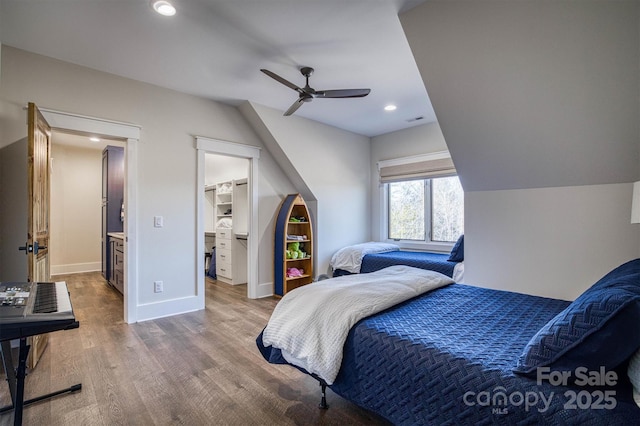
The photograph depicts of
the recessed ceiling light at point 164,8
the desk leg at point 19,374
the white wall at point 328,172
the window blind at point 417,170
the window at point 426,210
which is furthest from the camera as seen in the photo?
the window at point 426,210

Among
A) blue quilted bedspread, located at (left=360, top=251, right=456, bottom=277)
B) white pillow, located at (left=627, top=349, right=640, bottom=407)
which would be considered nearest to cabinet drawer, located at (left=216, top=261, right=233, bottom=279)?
blue quilted bedspread, located at (left=360, top=251, right=456, bottom=277)

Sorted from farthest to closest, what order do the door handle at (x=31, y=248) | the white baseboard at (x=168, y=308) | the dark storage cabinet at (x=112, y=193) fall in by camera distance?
the dark storage cabinet at (x=112, y=193) < the white baseboard at (x=168, y=308) < the door handle at (x=31, y=248)

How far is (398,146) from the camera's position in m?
5.25

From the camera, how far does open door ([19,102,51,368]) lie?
2.32 m

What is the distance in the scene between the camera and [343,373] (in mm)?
1582

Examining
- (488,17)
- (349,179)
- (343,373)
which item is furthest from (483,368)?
(349,179)

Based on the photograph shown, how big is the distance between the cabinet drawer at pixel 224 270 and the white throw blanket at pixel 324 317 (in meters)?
3.49

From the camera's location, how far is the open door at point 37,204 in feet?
7.63

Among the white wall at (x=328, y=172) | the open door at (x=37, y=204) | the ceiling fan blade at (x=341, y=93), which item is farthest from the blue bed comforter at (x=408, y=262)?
the open door at (x=37, y=204)

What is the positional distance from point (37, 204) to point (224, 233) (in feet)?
9.92

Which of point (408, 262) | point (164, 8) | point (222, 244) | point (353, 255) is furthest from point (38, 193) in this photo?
point (408, 262)

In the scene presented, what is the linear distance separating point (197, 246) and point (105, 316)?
1.23 metres

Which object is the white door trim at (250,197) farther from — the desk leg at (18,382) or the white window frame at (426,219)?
the white window frame at (426,219)

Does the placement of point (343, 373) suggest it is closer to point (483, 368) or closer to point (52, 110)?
point (483, 368)
